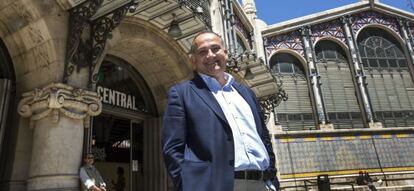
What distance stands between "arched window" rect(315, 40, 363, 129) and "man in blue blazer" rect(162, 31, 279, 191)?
58.9 ft

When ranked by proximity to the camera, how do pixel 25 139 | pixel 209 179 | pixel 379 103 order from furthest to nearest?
pixel 379 103
pixel 25 139
pixel 209 179

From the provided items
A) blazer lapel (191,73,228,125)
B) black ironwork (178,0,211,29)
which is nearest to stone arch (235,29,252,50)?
black ironwork (178,0,211,29)

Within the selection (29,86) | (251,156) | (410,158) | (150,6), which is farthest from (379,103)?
(251,156)

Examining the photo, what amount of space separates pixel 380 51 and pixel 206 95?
22.0 m

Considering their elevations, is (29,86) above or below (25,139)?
above

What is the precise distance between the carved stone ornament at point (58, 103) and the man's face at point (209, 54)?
347 centimetres

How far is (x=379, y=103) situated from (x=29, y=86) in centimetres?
1872

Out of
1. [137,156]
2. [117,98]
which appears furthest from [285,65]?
[117,98]

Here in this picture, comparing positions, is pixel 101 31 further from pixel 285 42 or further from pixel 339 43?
pixel 339 43

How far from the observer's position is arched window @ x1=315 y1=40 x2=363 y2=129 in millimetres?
19016

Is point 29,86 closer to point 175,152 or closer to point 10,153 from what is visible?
point 10,153

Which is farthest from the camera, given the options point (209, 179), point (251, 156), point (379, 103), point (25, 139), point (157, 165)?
point (379, 103)

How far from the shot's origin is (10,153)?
17.9 feet

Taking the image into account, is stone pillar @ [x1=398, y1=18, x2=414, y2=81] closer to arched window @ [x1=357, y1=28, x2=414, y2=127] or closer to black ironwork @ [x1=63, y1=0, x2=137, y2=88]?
arched window @ [x1=357, y1=28, x2=414, y2=127]
